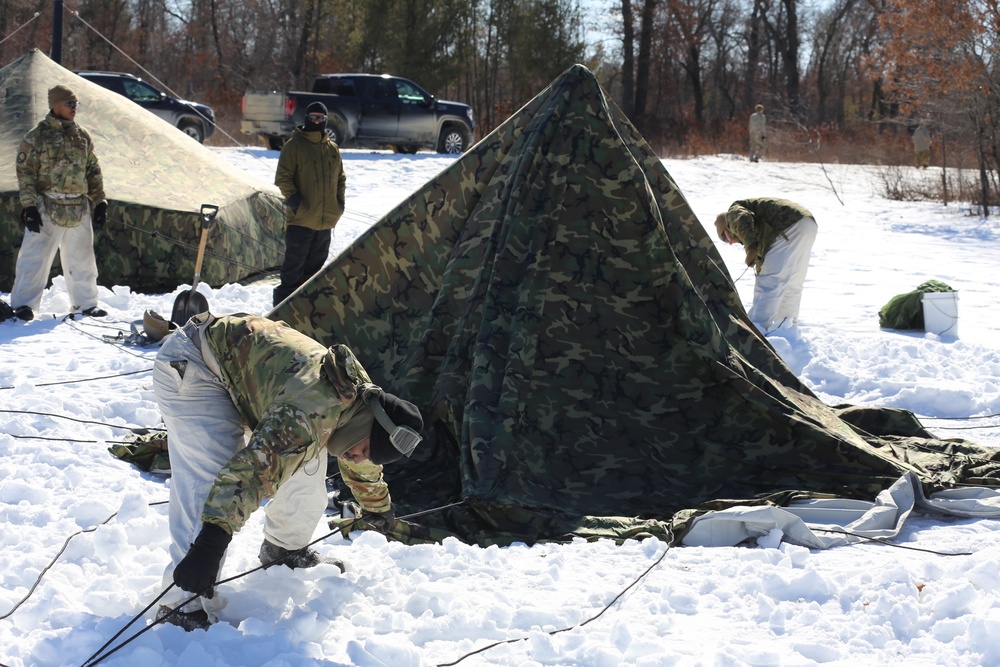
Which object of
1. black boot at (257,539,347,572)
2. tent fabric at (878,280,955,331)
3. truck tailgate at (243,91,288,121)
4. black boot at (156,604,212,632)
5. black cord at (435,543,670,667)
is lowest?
black cord at (435,543,670,667)

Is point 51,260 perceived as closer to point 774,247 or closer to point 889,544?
point 774,247

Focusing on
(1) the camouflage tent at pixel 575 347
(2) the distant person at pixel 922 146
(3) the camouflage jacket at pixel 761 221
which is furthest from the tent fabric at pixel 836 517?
(2) the distant person at pixel 922 146

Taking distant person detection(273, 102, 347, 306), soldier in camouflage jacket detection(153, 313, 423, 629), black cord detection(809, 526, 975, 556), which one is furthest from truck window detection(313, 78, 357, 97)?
soldier in camouflage jacket detection(153, 313, 423, 629)

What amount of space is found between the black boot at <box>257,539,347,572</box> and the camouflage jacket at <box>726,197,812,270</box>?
551cm

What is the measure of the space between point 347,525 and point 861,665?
6.83ft

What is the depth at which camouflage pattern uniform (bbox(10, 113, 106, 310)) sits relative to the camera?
7.86 metres

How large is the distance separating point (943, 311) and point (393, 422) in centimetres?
677

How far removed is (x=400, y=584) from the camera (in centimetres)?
386

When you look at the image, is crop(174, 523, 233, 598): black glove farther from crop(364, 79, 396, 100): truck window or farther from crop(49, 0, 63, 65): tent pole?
crop(364, 79, 396, 100): truck window

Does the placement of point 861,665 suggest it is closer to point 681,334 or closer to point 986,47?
point 681,334

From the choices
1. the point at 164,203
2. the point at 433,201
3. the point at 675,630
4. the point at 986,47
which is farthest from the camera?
the point at 986,47

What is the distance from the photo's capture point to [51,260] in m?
8.20

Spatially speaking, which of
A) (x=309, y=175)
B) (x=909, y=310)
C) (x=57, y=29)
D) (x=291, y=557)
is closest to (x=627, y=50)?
(x=57, y=29)

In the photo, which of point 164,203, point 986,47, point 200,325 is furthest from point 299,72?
point 200,325
